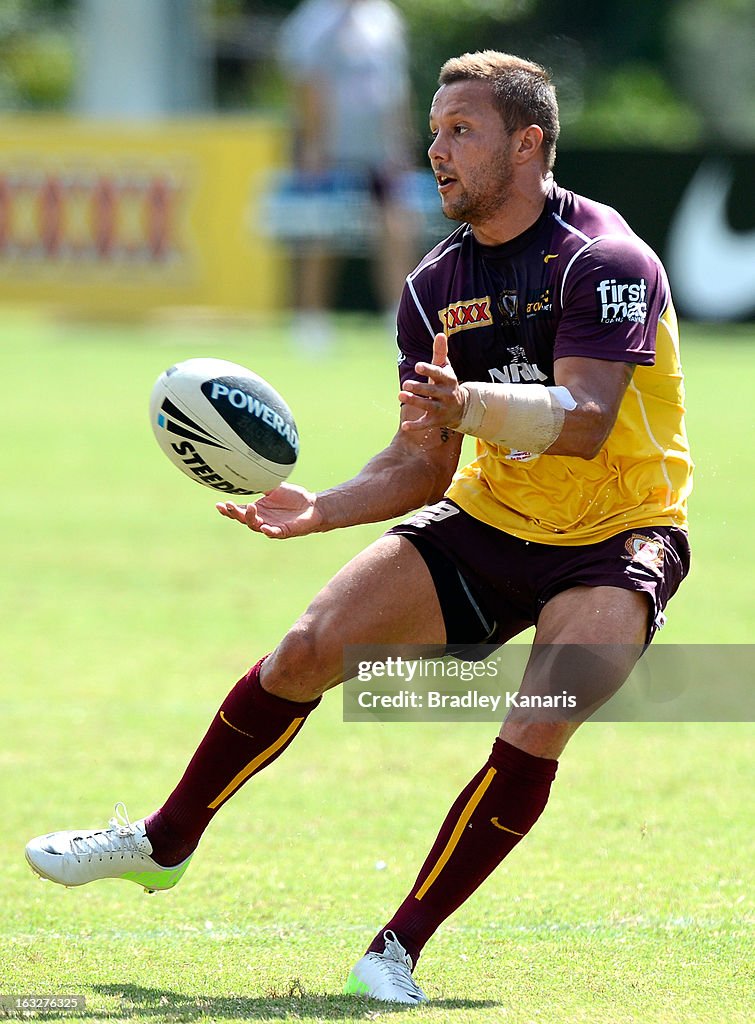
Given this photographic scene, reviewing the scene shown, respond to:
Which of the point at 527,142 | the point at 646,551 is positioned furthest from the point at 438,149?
the point at 646,551

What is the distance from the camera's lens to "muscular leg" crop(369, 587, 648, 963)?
398cm

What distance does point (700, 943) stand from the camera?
4195 millimetres

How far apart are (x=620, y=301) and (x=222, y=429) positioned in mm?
1021

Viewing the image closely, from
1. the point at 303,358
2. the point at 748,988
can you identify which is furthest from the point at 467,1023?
the point at 303,358

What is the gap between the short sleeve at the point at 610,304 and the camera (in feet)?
13.5

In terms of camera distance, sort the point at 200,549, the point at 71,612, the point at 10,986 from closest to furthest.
Result: the point at 10,986, the point at 71,612, the point at 200,549

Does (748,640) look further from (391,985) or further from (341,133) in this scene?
(341,133)

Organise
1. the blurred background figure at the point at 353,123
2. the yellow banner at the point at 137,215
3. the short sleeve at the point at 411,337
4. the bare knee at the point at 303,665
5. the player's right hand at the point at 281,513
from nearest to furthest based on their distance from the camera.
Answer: the bare knee at the point at 303,665 < the player's right hand at the point at 281,513 < the short sleeve at the point at 411,337 < the blurred background figure at the point at 353,123 < the yellow banner at the point at 137,215

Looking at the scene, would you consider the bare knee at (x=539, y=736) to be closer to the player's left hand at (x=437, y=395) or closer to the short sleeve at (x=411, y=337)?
the player's left hand at (x=437, y=395)

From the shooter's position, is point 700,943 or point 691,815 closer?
point 700,943

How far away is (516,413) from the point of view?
156 inches

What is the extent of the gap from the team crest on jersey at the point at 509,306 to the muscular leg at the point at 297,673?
623mm

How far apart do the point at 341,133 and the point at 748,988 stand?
45.3ft

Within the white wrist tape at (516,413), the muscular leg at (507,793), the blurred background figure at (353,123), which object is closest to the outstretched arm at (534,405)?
the white wrist tape at (516,413)
